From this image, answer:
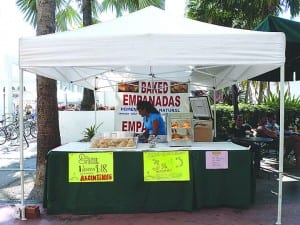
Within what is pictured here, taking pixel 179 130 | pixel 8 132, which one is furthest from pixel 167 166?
pixel 8 132

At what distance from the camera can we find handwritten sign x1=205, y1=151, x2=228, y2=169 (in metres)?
5.17

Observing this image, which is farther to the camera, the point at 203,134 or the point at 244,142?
the point at 244,142

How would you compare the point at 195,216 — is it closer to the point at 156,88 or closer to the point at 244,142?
the point at 244,142

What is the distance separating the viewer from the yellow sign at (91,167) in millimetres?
5117

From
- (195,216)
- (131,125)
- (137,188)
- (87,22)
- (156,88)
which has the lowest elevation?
(195,216)

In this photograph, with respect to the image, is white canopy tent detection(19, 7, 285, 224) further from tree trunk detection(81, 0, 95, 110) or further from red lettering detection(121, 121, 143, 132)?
tree trunk detection(81, 0, 95, 110)

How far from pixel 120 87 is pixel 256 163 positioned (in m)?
4.01

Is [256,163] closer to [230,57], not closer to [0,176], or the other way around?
[230,57]

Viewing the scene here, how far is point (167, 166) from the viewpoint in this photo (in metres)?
5.18

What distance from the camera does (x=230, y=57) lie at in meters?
4.67

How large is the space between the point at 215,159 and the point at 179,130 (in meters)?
0.74

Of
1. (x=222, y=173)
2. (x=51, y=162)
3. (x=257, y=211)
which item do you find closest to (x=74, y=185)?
(x=51, y=162)

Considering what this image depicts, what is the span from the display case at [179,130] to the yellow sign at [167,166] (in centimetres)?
30

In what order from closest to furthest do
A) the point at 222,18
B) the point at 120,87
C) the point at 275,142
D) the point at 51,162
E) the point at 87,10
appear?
the point at 51,162, the point at 275,142, the point at 120,87, the point at 87,10, the point at 222,18
